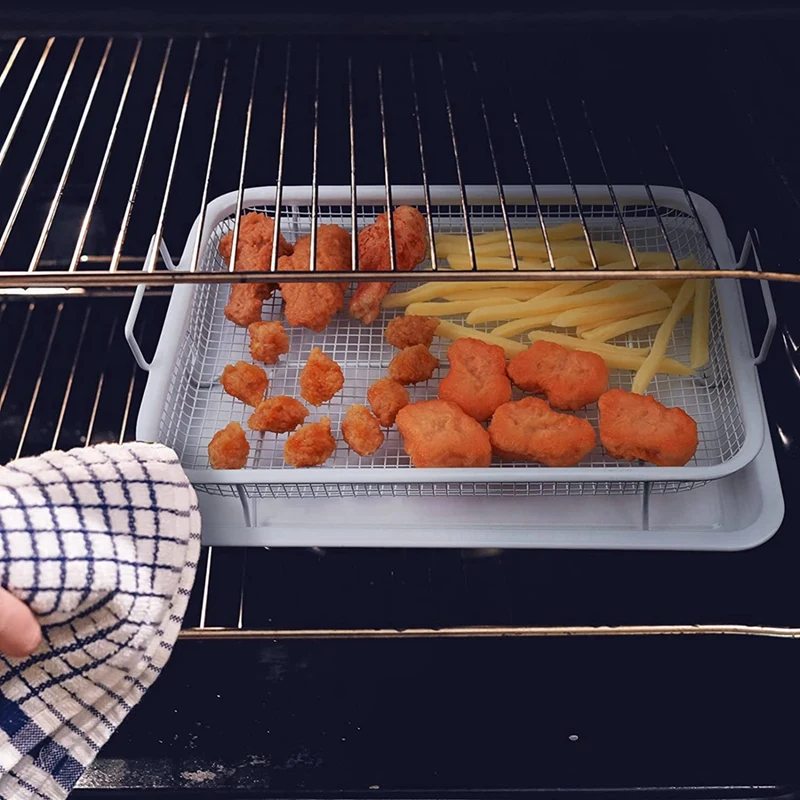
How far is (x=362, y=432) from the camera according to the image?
1439mm

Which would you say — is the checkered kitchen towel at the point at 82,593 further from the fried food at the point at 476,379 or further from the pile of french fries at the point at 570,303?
the pile of french fries at the point at 570,303

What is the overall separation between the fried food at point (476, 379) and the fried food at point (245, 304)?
0.41 meters

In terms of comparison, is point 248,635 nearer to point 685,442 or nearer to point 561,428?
point 561,428

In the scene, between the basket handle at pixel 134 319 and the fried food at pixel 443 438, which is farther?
the basket handle at pixel 134 319

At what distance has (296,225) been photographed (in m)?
1.82

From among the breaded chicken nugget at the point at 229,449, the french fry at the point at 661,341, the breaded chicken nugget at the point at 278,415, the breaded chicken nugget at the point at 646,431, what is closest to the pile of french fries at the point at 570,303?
the french fry at the point at 661,341

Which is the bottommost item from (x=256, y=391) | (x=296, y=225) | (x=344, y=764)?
(x=344, y=764)

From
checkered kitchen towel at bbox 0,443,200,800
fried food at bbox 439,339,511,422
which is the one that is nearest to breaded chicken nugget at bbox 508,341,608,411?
fried food at bbox 439,339,511,422

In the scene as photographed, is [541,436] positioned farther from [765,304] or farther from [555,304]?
[765,304]

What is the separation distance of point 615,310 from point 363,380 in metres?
0.50

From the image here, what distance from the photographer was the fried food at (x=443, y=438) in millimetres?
1373

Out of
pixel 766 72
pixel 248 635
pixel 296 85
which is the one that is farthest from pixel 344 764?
pixel 766 72

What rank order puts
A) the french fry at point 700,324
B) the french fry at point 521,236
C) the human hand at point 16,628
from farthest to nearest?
the french fry at point 521,236 < the french fry at point 700,324 < the human hand at point 16,628

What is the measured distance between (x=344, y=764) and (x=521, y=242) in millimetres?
1047
